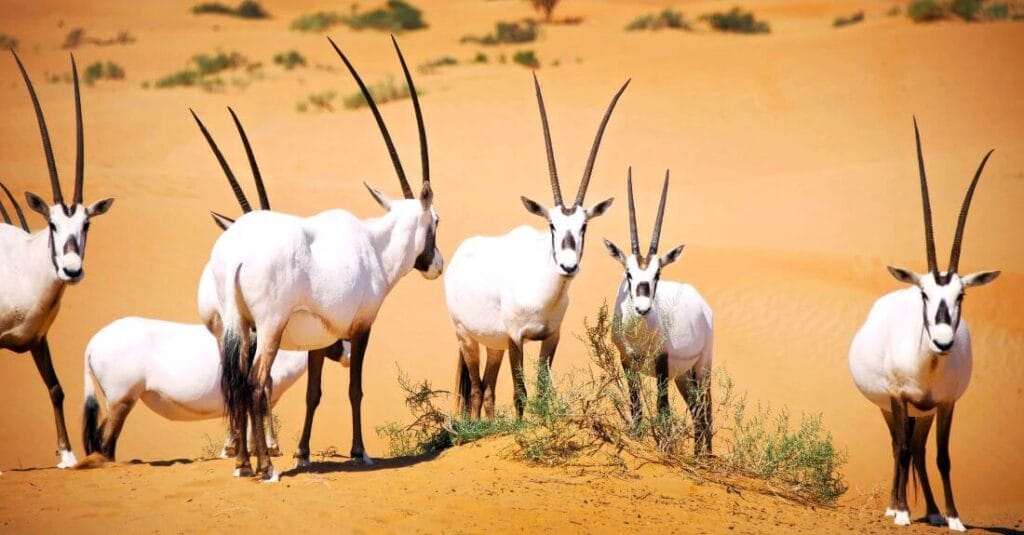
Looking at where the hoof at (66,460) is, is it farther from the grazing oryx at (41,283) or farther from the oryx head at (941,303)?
the oryx head at (941,303)

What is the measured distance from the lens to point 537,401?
28.2 feet

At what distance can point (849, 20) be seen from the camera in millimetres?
46625

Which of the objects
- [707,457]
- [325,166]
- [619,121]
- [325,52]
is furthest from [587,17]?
[707,457]

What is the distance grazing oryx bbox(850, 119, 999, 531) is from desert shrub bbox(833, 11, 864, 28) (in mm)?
38154

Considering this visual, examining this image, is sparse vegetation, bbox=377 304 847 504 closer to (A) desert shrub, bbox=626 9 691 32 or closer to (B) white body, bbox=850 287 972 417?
(B) white body, bbox=850 287 972 417

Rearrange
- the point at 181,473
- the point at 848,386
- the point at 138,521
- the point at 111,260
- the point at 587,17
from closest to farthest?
the point at 138,521 → the point at 181,473 → the point at 848,386 → the point at 111,260 → the point at 587,17

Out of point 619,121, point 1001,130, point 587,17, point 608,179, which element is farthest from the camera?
point 587,17

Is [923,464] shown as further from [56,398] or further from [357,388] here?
[56,398]

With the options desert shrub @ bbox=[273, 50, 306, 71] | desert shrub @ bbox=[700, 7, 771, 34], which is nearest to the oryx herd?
desert shrub @ bbox=[273, 50, 306, 71]

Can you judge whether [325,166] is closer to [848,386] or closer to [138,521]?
[848,386]

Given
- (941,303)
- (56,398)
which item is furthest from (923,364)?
(56,398)

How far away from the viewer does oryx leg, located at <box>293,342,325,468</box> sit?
8.76m

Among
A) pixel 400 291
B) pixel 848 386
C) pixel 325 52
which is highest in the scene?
pixel 325 52

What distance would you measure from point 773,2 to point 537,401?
50.0 metres
